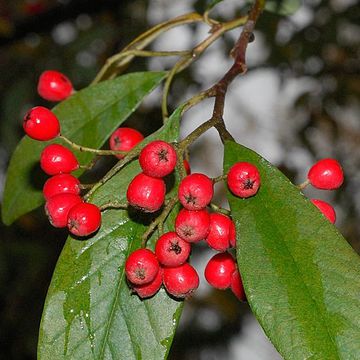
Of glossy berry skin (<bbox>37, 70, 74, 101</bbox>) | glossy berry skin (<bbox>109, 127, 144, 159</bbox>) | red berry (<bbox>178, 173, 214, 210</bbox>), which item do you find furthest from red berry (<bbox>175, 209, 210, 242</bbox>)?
glossy berry skin (<bbox>37, 70, 74, 101</bbox>)

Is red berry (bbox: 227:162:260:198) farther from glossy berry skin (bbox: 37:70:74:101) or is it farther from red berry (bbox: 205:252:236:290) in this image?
glossy berry skin (bbox: 37:70:74:101)

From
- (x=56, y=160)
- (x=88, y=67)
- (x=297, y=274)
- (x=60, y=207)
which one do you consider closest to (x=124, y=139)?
(x=56, y=160)

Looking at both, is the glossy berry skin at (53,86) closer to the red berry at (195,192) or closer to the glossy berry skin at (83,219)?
the glossy berry skin at (83,219)

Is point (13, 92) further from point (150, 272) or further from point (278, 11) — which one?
point (150, 272)

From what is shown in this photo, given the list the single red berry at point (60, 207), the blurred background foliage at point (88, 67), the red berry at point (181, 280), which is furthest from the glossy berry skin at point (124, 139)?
the blurred background foliage at point (88, 67)

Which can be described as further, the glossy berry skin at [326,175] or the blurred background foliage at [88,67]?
the blurred background foliage at [88,67]

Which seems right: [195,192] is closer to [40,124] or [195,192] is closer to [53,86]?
[40,124]
